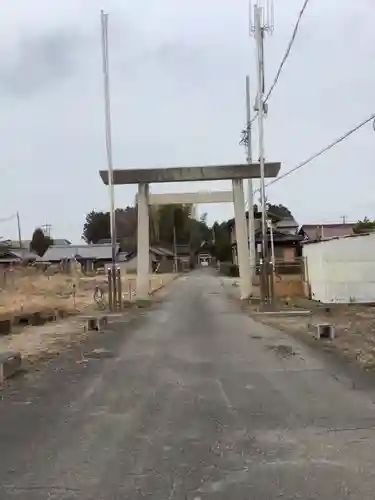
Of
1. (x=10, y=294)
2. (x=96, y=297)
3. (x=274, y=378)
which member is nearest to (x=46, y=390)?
(x=274, y=378)

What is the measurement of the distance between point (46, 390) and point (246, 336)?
7365 mm

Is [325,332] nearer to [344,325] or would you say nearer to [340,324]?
[344,325]

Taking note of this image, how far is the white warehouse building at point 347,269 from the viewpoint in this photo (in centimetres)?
2238

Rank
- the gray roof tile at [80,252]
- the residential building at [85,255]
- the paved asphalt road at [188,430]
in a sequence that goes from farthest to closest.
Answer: the gray roof tile at [80,252] < the residential building at [85,255] < the paved asphalt road at [188,430]

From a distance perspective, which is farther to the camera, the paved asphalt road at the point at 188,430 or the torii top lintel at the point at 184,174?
the torii top lintel at the point at 184,174

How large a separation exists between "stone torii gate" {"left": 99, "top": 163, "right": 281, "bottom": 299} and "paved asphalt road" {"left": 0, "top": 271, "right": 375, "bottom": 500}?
1702cm

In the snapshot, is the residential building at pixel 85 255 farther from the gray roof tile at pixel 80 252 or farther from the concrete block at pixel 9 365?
the concrete block at pixel 9 365

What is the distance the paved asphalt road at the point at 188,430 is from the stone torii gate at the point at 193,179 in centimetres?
1702

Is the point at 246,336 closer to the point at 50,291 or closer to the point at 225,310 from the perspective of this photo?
the point at 225,310

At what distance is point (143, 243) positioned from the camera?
3102 cm

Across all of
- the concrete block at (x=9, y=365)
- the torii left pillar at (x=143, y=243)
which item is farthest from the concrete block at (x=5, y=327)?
the torii left pillar at (x=143, y=243)

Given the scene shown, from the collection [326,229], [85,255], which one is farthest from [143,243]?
[85,255]

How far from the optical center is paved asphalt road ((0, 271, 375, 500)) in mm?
5105

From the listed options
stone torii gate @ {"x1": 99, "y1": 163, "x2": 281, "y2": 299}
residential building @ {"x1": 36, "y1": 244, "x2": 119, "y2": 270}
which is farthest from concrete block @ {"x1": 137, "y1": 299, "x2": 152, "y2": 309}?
residential building @ {"x1": 36, "y1": 244, "x2": 119, "y2": 270}
